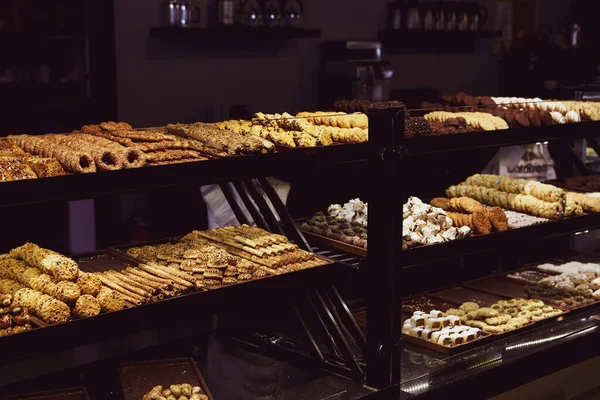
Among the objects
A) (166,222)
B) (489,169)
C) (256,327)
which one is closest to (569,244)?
(489,169)

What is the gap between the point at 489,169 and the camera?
529 centimetres

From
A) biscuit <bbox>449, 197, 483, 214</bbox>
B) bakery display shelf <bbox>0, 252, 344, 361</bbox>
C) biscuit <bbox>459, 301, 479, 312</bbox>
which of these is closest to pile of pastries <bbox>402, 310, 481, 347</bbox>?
biscuit <bbox>459, 301, 479, 312</bbox>

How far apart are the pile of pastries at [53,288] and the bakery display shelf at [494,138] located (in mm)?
1185

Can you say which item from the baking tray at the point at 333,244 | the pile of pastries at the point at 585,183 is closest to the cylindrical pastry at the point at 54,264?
the baking tray at the point at 333,244

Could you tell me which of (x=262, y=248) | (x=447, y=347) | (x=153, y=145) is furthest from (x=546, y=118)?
(x=153, y=145)

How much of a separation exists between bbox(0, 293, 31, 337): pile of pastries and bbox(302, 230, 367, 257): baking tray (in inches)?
51.9

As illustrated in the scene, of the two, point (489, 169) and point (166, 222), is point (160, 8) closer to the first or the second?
point (166, 222)

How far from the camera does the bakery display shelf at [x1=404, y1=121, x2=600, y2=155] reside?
2.95 m

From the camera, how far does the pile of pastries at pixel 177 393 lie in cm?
271

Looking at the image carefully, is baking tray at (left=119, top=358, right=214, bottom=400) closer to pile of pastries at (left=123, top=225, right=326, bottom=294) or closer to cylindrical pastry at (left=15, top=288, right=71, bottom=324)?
pile of pastries at (left=123, top=225, right=326, bottom=294)

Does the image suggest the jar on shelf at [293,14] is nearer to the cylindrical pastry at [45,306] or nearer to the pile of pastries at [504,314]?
the pile of pastries at [504,314]

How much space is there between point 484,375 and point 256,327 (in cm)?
94

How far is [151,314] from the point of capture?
7.68 ft

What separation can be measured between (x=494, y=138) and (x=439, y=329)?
0.84 m
